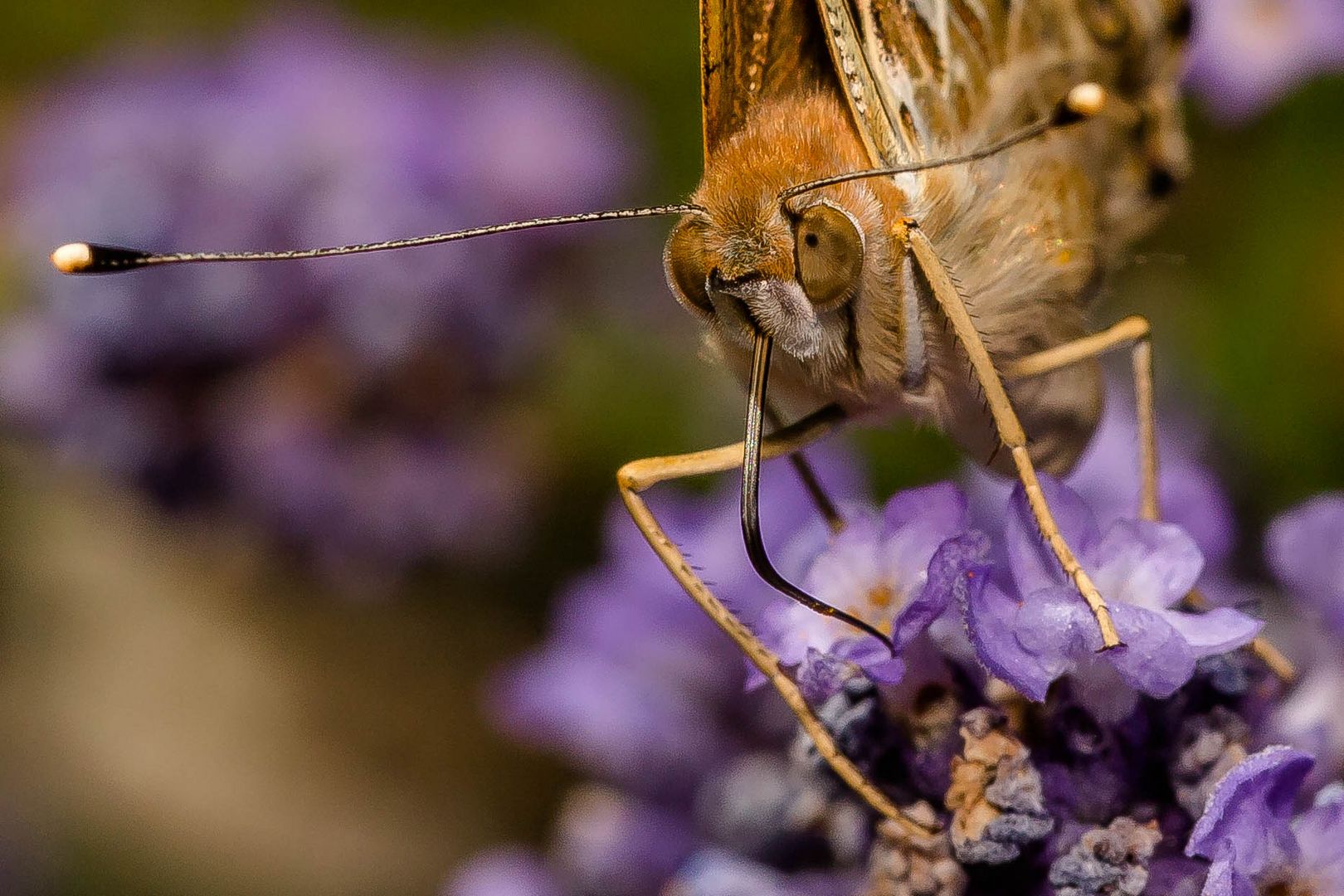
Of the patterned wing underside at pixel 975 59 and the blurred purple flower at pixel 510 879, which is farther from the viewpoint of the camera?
the blurred purple flower at pixel 510 879

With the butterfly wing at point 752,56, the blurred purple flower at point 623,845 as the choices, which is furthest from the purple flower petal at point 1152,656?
the blurred purple flower at point 623,845

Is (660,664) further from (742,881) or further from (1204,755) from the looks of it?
(1204,755)

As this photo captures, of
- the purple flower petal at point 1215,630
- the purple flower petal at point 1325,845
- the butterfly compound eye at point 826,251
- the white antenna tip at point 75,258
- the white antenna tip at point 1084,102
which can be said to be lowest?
the purple flower petal at point 1325,845

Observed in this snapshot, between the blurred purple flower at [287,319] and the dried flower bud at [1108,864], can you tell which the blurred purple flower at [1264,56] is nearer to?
the blurred purple flower at [287,319]

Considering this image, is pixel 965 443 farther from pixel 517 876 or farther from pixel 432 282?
pixel 432 282

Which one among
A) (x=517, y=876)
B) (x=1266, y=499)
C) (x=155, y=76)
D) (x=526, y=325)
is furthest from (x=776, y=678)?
(x=155, y=76)

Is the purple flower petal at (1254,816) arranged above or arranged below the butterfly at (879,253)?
below
